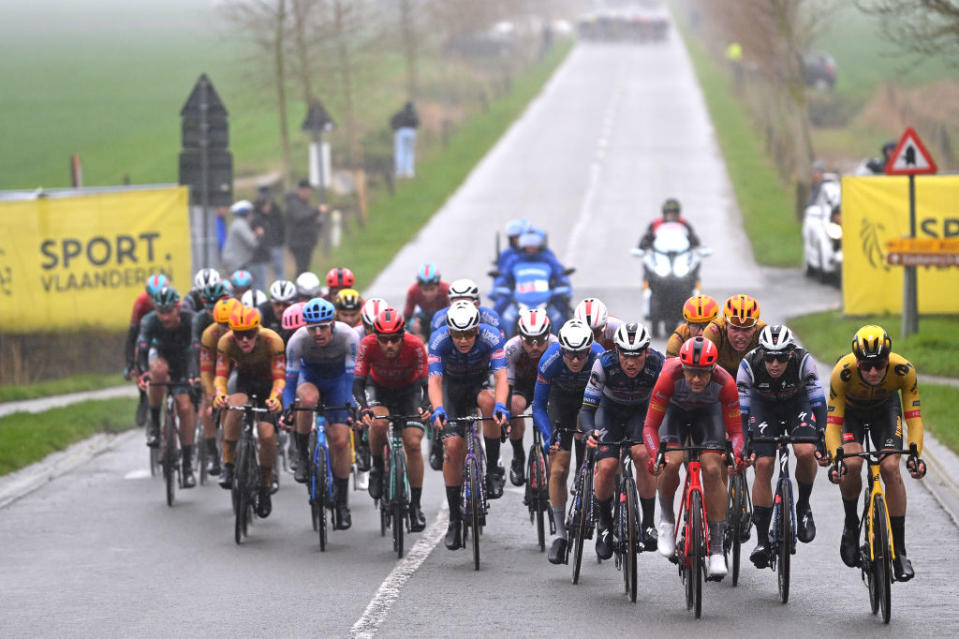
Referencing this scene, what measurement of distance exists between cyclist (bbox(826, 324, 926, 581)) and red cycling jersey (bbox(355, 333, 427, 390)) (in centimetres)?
353

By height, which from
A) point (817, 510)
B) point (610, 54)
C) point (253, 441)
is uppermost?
point (610, 54)

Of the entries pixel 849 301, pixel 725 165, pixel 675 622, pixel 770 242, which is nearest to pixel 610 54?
pixel 725 165

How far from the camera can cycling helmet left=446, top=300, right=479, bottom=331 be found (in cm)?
1206

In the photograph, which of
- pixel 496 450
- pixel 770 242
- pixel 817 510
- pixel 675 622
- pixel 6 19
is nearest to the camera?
pixel 675 622

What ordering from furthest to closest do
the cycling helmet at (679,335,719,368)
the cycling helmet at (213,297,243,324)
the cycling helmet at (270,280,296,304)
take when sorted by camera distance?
the cycling helmet at (270,280,296,304)
the cycling helmet at (213,297,243,324)
the cycling helmet at (679,335,719,368)

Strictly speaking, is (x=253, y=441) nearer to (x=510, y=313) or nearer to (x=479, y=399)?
(x=479, y=399)

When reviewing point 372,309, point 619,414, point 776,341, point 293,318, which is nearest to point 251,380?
point 293,318

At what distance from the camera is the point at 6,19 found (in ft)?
350

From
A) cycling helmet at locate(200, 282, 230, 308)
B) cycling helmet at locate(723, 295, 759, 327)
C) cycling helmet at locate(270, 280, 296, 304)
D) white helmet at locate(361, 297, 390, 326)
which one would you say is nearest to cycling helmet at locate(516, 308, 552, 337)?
white helmet at locate(361, 297, 390, 326)

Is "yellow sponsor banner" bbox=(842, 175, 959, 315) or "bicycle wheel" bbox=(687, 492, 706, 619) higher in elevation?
"yellow sponsor banner" bbox=(842, 175, 959, 315)

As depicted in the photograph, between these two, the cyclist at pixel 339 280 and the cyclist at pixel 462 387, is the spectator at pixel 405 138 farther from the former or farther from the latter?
the cyclist at pixel 462 387

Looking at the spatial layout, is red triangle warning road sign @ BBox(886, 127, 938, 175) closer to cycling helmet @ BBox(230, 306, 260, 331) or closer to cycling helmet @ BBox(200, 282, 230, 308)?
cycling helmet @ BBox(200, 282, 230, 308)

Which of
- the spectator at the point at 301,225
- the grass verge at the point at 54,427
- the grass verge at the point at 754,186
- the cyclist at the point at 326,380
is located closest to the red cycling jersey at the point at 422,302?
the cyclist at the point at 326,380

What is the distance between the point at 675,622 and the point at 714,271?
20.0 meters
